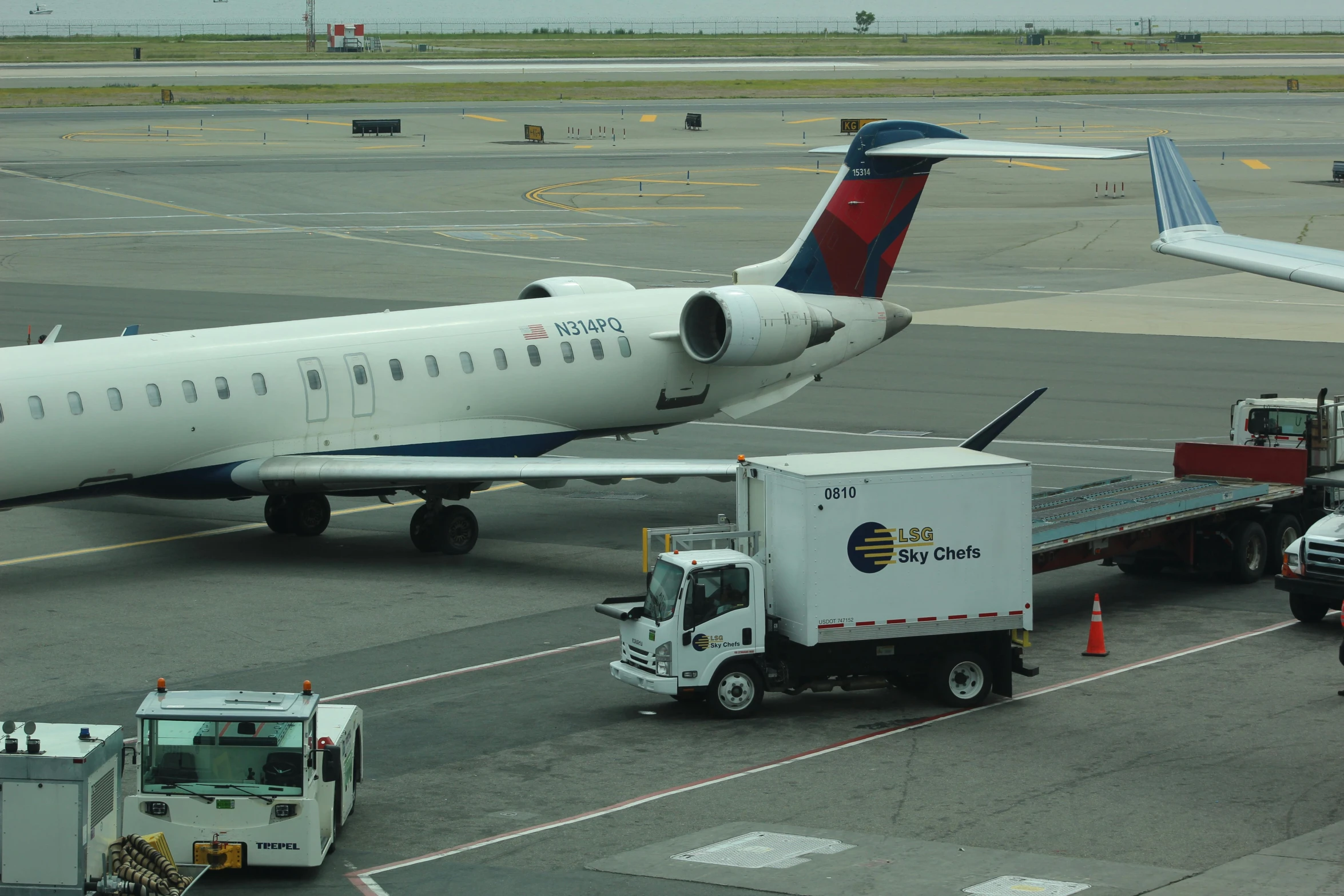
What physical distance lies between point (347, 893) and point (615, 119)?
340 feet

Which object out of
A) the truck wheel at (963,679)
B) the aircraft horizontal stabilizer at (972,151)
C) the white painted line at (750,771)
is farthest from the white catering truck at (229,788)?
the aircraft horizontal stabilizer at (972,151)

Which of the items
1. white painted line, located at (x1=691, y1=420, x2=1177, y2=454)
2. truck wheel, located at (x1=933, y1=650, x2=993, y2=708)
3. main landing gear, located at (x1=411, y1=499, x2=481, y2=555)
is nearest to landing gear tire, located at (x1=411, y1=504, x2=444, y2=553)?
main landing gear, located at (x1=411, y1=499, x2=481, y2=555)

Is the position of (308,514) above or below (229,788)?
above

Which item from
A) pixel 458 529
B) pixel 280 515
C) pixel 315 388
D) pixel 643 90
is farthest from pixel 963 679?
pixel 643 90

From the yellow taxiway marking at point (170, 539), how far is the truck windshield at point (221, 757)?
549 inches

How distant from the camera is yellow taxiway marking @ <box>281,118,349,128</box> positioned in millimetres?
109488

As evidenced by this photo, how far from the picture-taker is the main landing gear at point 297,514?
29.2m

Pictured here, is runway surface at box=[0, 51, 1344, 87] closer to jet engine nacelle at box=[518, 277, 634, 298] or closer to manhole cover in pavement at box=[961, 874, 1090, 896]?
jet engine nacelle at box=[518, 277, 634, 298]

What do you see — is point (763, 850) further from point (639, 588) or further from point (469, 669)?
point (639, 588)

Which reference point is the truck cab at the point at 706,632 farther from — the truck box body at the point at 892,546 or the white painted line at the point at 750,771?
the white painted line at the point at 750,771

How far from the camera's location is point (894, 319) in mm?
33688

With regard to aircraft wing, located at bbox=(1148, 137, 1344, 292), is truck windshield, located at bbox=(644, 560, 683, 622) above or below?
below

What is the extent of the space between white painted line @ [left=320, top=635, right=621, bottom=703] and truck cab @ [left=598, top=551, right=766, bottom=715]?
1.84 m

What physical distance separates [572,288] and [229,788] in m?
19.1
